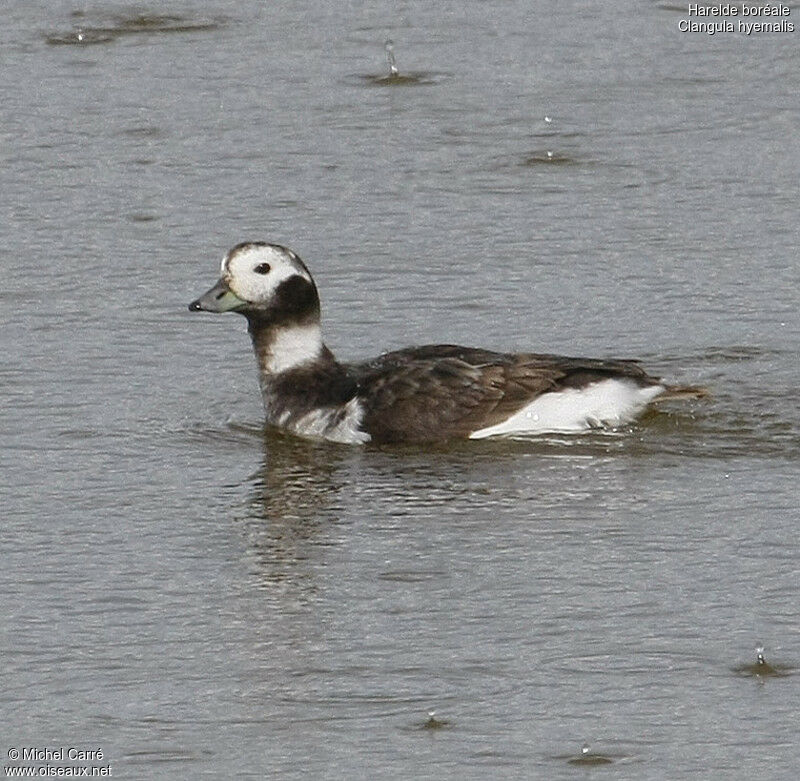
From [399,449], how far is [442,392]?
30 cm

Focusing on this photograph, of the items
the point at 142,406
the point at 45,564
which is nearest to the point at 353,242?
the point at 142,406

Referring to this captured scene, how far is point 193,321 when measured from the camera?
40.8 ft

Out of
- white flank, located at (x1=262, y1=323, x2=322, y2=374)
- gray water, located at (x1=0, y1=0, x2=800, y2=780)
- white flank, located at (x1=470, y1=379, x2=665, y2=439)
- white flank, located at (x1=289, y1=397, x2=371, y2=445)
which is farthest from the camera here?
white flank, located at (x1=262, y1=323, x2=322, y2=374)

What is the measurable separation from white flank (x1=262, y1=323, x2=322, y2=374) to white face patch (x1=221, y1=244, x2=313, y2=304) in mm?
208

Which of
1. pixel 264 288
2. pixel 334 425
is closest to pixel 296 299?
pixel 264 288

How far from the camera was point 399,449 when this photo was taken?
10945 mm

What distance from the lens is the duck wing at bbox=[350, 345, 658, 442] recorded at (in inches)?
430

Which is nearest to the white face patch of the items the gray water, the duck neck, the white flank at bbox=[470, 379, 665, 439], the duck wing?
the duck neck

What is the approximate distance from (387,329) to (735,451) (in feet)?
7.24

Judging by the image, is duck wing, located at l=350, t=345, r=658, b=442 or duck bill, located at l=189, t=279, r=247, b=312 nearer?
duck wing, located at l=350, t=345, r=658, b=442

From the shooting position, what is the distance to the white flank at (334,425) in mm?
11047

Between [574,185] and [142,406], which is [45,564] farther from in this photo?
[574,185]

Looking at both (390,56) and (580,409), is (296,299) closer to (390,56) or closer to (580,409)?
(580,409)

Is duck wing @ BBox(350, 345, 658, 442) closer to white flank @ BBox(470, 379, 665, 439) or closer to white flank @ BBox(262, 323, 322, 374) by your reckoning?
white flank @ BBox(470, 379, 665, 439)
